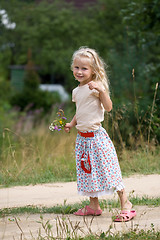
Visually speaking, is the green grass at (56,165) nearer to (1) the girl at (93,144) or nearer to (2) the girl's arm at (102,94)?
(1) the girl at (93,144)

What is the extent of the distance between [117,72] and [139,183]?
9.26 metres

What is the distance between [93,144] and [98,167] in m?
0.21

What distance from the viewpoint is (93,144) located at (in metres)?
3.92

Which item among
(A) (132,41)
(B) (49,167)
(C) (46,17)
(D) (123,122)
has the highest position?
(C) (46,17)

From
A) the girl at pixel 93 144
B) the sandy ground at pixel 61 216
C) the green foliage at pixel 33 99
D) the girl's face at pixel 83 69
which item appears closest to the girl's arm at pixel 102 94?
the girl at pixel 93 144

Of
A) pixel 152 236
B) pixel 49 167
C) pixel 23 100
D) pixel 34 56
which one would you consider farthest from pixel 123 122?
pixel 34 56

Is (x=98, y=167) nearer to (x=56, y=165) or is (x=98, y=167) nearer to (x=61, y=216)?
(x=61, y=216)

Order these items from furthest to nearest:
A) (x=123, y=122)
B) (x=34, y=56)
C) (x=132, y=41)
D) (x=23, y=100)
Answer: (x=34, y=56) < (x=23, y=100) < (x=132, y=41) < (x=123, y=122)

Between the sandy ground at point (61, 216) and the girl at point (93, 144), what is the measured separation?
0.19m

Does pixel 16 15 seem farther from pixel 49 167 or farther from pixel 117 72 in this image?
pixel 49 167

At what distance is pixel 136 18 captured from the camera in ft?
29.7

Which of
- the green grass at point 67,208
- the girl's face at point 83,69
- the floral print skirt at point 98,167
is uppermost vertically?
the girl's face at point 83,69

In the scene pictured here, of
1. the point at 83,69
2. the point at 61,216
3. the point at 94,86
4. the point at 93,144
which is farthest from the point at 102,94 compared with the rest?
the point at 61,216

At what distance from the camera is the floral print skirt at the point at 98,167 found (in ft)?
12.7
